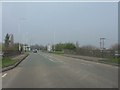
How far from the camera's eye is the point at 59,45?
196875 millimetres

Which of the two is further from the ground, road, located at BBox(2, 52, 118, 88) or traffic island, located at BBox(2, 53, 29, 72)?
road, located at BBox(2, 52, 118, 88)

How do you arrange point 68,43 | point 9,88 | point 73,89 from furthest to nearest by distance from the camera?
point 68,43 < point 9,88 < point 73,89

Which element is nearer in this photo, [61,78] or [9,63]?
[61,78]

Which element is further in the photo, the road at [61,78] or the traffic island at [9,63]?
the traffic island at [9,63]

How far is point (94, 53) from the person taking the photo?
68125mm

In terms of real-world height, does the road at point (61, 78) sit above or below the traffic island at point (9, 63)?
above

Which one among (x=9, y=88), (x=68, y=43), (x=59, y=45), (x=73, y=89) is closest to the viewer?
(x=73, y=89)

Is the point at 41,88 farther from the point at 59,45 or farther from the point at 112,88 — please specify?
the point at 59,45

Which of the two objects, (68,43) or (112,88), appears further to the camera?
(68,43)

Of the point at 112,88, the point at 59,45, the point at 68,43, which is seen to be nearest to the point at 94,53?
the point at 112,88

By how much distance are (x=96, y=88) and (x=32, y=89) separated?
2.65 m

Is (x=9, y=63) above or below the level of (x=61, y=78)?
below

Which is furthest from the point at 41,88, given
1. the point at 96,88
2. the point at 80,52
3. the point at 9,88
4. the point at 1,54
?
the point at 80,52

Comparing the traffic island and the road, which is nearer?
the road
